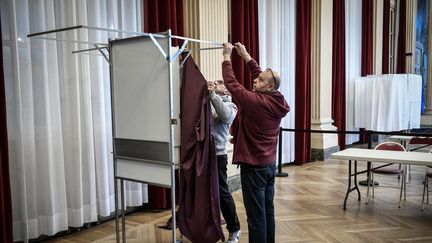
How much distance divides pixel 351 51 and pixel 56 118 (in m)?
7.36

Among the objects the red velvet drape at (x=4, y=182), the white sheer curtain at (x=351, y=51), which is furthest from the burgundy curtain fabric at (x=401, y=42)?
the red velvet drape at (x=4, y=182)

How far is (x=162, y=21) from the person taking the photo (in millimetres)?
4375

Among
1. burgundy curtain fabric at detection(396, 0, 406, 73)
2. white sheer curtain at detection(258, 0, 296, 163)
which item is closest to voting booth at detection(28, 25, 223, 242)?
white sheer curtain at detection(258, 0, 296, 163)

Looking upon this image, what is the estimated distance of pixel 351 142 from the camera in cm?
940

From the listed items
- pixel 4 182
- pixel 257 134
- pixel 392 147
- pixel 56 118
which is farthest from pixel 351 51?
pixel 4 182

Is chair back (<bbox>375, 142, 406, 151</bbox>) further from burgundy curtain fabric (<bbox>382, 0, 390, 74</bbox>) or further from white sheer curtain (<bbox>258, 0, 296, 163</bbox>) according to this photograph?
burgundy curtain fabric (<bbox>382, 0, 390, 74</bbox>)

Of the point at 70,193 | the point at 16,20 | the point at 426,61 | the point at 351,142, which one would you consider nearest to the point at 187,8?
the point at 16,20

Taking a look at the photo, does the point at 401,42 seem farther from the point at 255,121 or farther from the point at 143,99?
the point at 143,99

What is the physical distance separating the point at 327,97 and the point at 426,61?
595cm

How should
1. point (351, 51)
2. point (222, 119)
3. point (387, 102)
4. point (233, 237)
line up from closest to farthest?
point (222, 119) → point (233, 237) → point (387, 102) → point (351, 51)

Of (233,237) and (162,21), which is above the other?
(162,21)

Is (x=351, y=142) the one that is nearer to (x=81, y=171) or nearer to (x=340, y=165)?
(x=340, y=165)

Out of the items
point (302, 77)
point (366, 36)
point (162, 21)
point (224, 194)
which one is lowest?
point (224, 194)

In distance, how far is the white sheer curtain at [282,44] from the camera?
21.2ft
